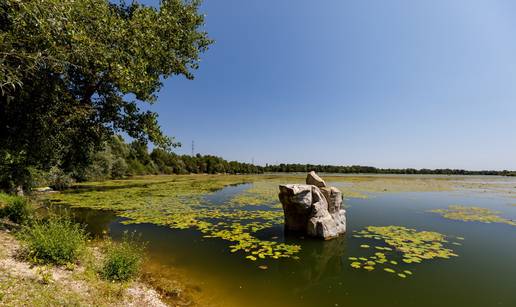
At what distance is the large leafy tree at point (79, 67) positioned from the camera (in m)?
5.57

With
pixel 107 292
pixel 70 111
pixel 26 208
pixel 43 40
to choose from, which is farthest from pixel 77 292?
pixel 26 208

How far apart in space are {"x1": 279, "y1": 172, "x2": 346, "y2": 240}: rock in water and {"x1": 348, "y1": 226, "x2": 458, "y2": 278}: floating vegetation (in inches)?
49.4

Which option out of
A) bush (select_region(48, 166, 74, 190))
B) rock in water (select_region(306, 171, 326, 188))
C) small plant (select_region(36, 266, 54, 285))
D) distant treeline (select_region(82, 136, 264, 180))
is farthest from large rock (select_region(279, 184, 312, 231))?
bush (select_region(48, 166, 74, 190))

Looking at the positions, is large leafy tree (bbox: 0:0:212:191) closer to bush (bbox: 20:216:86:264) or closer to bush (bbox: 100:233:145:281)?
bush (bbox: 20:216:86:264)

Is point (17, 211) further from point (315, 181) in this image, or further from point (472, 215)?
point (472, 215)

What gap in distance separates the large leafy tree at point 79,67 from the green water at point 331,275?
4.93m

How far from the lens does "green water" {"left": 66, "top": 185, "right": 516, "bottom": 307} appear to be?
6102 millimetres

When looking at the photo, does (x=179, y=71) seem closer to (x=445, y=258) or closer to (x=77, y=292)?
(x=77, y=292)

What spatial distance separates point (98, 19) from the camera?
7.84 m

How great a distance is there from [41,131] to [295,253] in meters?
9.56

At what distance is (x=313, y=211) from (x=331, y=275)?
13.3 ft

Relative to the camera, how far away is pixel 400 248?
9531mm

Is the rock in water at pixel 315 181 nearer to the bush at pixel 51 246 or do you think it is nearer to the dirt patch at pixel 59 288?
the dirt patch at pixel 59 288

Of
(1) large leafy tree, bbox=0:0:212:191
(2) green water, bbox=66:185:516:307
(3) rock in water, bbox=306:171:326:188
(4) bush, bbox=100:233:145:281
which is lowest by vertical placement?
(2) green water, bbox=66:185:516:307
